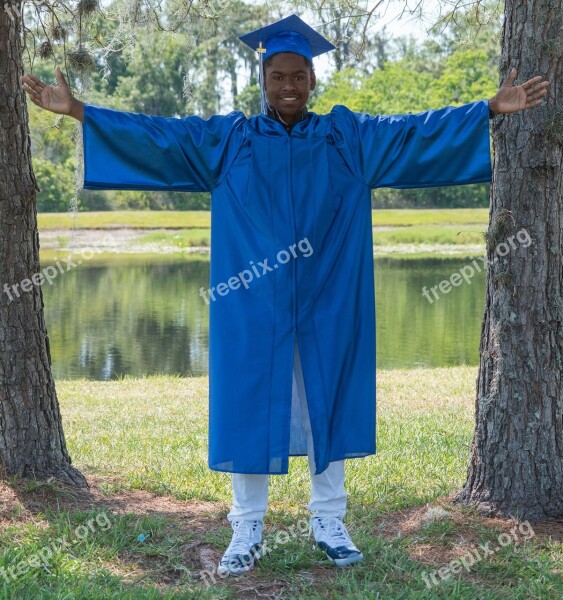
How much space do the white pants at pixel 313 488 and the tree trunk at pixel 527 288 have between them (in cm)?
70

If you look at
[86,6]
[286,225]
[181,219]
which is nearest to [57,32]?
[86,6]

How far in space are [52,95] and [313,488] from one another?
1580mm

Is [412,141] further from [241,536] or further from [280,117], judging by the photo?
[241,536]

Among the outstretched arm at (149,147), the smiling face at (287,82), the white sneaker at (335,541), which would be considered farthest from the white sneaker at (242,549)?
the smiling face at (287,82)

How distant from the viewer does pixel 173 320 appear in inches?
533

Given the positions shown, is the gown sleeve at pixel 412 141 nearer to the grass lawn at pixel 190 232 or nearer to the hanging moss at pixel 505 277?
the hanging moss at pixel 505 277

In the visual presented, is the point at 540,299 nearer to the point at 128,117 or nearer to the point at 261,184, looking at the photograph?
the point at 261,184

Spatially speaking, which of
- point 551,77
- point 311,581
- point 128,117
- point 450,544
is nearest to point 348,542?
point 311,581

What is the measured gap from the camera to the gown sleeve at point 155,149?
302cm

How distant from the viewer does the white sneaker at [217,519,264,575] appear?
120 inches

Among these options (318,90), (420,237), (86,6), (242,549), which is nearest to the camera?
(242,549)

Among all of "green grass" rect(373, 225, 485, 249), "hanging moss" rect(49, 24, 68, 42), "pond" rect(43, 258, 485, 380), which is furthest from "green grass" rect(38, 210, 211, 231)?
"hanging moss" rect(49, 24, 68, 42)

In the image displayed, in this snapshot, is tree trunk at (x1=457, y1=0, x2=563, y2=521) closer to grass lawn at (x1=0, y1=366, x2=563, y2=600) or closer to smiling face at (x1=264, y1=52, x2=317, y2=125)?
grass lawn at (x1=0, y1=366, x2=563, y2=600)

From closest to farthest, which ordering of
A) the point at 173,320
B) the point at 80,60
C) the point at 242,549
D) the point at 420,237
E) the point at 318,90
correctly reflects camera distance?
the point at 242,549 < the point at 80,60 < the point at 173,320 < the point at 420,237 < the point at 318,90
